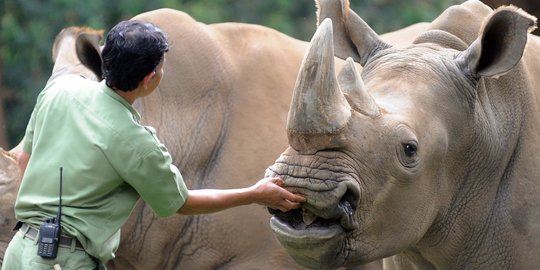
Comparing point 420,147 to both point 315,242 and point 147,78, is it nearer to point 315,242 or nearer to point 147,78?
point 315,242

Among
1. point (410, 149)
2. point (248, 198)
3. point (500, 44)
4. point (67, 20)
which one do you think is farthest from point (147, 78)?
point (67, 20)

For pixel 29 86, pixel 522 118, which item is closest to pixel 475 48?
pixel 522 118

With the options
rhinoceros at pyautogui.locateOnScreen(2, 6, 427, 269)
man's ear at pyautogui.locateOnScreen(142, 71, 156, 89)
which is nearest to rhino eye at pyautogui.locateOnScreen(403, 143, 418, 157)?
man's ear at pyautogui.locateOnScreen(142, 71, 156, 89)

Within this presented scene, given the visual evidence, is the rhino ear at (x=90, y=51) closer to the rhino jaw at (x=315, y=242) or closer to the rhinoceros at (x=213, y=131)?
the rhinoceros at (x=213, y=131)

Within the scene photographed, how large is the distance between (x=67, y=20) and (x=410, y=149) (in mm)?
9301

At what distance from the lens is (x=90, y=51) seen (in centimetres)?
770

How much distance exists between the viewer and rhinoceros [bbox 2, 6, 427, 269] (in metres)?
7.57

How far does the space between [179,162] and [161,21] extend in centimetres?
85

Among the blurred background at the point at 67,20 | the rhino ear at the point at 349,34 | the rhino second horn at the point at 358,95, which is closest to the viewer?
the rhino second horn at the point at 358,95

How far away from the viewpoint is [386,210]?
5637mm

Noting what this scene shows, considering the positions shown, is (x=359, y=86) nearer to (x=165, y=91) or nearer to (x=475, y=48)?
(x=475, y=48)

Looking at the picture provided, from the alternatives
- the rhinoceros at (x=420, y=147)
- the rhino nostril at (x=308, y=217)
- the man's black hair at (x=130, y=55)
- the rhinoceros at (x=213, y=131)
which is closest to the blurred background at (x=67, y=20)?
the rhinoceros at (x=213, y=131)

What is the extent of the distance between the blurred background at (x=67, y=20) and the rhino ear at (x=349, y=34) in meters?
7.40

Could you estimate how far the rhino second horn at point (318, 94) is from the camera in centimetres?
534
